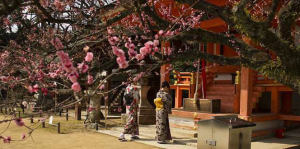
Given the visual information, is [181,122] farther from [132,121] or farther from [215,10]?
[215,10]

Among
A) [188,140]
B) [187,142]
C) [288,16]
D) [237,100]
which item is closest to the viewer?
[288,16]

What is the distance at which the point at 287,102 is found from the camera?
10312 millimetres

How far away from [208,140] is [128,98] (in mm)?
3837

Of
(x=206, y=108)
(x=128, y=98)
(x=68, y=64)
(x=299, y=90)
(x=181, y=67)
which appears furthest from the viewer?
(x=181, y=67)

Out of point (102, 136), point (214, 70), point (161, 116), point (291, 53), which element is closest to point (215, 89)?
point (214, 70)

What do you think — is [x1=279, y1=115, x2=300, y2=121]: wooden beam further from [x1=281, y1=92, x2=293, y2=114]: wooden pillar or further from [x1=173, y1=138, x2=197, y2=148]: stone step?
[x1=173, y1=138, x2=197, y2=148]: stone step

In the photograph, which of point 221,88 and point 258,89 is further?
point 221,88

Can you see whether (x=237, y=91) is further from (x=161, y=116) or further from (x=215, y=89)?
(x=161, y=116)

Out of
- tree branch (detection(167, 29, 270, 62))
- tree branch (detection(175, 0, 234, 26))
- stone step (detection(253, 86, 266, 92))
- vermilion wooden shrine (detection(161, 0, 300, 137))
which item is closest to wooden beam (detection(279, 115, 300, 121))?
vermilion wooden shrine (detection(161, 0, 300, 137))

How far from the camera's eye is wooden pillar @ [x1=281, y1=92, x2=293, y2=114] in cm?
1030

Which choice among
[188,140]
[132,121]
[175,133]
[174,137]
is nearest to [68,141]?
[132,121]

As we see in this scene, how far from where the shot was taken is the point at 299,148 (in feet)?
26.4

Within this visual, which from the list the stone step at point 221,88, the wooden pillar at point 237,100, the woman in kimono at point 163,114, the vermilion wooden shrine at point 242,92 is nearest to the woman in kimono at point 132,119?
the woman in kimono at point 163,114

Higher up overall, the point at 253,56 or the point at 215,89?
the point at 253,56
